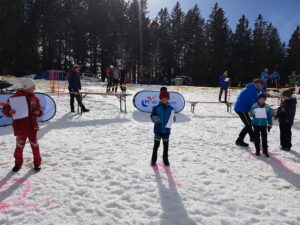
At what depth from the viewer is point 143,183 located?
5504 mm

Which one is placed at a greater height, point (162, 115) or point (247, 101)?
point (247, 101)

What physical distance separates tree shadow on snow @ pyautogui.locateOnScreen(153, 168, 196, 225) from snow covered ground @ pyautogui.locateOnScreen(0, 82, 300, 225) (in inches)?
0.5

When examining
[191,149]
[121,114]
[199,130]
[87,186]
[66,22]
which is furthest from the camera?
[66,22]

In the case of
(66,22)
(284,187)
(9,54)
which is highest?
(66,22)

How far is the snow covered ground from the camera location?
4.32 meters

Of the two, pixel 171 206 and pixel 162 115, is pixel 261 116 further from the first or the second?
pixel 171 206

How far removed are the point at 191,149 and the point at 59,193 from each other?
3963 millimetres

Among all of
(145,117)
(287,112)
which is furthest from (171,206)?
(145,117)

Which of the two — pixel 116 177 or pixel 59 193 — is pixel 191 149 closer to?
pixel 116 177

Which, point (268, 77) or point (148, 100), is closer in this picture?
point (148, 100)

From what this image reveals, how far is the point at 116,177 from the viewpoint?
5.75 meters

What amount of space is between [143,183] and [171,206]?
38.5 inches

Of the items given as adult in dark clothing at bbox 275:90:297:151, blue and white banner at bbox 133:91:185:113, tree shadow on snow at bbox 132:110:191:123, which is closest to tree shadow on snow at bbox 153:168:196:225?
adult in dark clothing at bbox 275:90:297:151

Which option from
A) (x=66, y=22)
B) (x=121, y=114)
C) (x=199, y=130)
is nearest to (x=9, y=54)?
(x=66, y=22)
